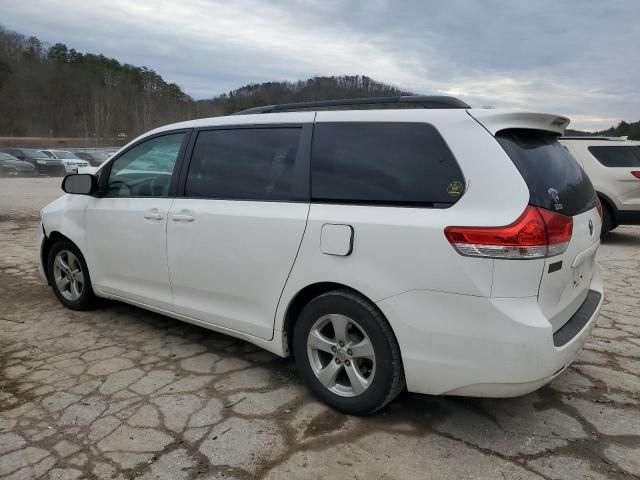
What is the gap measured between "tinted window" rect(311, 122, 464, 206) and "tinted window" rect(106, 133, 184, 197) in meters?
1.32

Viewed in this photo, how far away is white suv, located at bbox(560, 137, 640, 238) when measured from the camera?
812 centimetres

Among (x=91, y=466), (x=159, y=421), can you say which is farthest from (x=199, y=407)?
(x=91, y=466)

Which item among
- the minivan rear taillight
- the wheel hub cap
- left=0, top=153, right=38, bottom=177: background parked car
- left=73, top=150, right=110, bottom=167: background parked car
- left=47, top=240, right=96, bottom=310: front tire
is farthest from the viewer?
left=73, top=150, right=110, bottom=167: background parked car

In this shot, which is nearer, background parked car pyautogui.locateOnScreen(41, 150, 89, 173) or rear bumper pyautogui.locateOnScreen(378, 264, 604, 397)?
rear bumper pyautogui.locateOnScreen(378, 264, 604, 397)

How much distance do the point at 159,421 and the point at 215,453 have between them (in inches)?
18.3

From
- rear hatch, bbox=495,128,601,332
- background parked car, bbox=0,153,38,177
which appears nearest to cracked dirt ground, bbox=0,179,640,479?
rear hatch, bbox=495,128,601,332

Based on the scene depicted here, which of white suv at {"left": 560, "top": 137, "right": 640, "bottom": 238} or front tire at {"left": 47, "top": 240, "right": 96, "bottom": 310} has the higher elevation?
white suv at {"left": 560, "top": 137, "right": 640, "bottom": 238}

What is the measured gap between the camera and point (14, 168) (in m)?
22.8

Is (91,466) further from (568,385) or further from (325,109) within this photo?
(568,385)

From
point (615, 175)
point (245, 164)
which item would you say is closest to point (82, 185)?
point (245, 164)

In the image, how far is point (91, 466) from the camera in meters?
2.37

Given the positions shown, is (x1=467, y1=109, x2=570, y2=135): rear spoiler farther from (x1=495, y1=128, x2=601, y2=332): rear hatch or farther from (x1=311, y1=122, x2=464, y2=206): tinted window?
(x1=311, y1=122, x2=464, y2=206): tinted window

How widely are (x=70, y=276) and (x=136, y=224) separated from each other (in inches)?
49.8

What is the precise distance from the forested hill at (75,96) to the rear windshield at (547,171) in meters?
71.9
